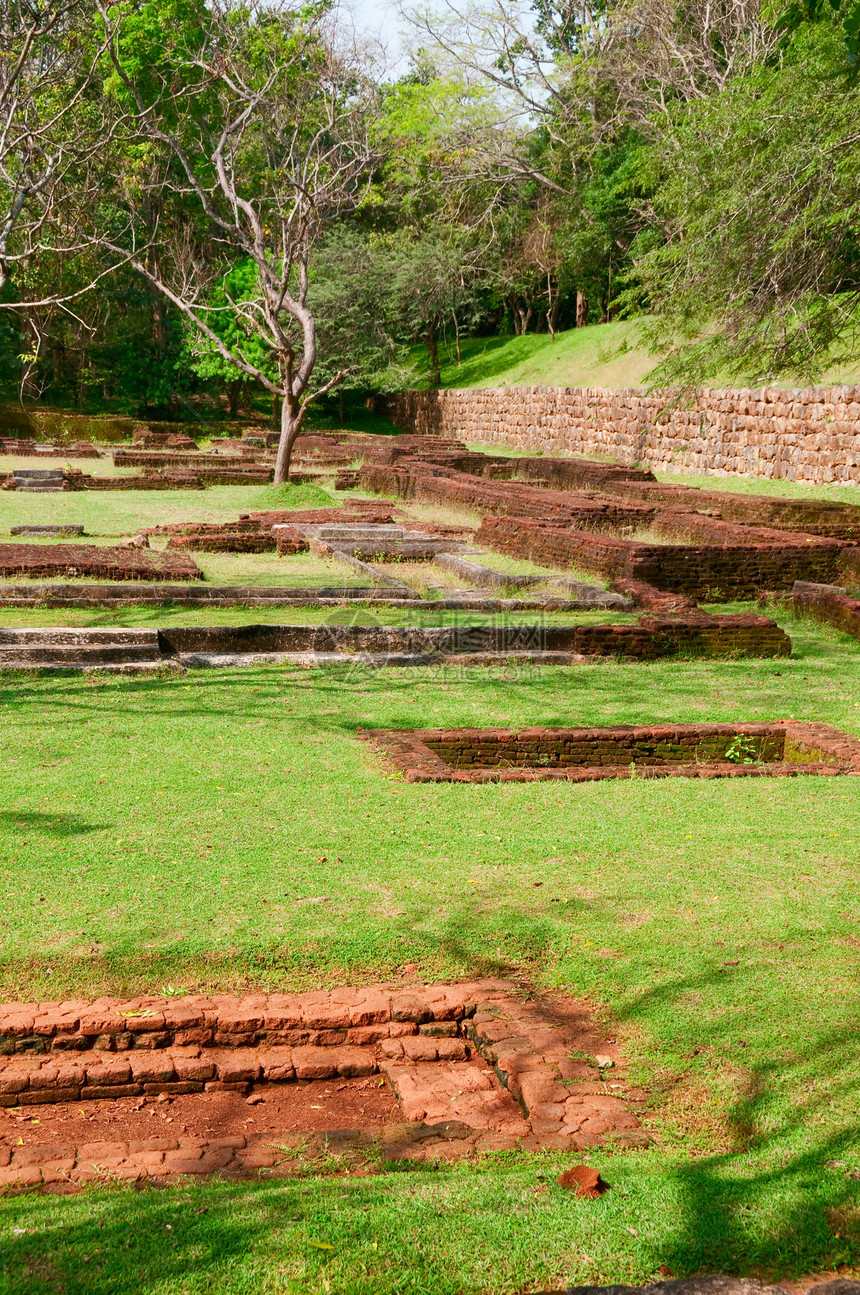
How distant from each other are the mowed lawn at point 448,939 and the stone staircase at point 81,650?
0.41 m

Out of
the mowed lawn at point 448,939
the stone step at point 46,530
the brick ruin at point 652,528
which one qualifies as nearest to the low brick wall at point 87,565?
the stone step at point 46,530

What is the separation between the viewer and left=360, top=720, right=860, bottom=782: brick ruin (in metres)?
6.29

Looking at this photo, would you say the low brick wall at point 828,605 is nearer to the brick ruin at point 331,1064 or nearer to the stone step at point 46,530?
the brick ruin at point 331,1064

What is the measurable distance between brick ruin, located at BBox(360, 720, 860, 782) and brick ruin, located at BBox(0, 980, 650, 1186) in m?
2.61

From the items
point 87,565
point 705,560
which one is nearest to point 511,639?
point 705,560

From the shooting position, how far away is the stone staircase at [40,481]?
19.5m

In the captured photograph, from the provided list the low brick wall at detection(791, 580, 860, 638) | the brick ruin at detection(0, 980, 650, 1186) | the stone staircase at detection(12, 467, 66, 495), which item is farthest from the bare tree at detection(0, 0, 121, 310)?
the low brick wall at detection(791, 580, 860, 638)

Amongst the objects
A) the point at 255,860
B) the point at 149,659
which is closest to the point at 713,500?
the point at 149,659

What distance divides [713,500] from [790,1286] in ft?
49.2

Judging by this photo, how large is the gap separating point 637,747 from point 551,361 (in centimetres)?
2847

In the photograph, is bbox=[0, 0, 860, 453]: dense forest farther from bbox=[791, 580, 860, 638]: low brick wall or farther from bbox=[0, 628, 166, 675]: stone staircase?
bbox=[0, 628, 166, 675]: stone staircase

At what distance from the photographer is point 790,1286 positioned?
229cm

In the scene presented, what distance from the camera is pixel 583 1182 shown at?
2.60 m

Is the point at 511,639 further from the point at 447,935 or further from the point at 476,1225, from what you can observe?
the point at 476,1225
